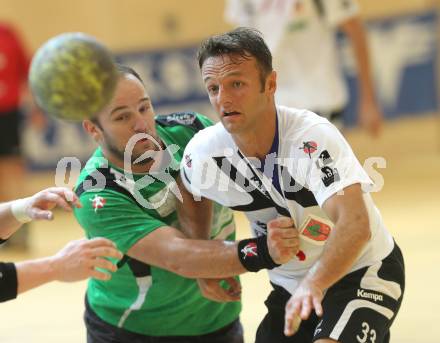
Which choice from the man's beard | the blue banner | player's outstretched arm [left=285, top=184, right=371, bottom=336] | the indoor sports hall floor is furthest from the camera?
the blue banner

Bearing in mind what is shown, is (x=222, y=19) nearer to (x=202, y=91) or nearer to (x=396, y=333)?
(x=202, y=91)

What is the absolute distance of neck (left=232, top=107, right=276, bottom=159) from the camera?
12.6ft

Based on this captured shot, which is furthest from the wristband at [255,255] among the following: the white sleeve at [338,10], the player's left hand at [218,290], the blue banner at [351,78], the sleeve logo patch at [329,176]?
→ the blue banner at [351,78]

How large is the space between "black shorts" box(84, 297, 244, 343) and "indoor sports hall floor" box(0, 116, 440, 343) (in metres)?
1.07

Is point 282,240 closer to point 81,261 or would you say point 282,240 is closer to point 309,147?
point 309,147

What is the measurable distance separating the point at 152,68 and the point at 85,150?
4.55 ft

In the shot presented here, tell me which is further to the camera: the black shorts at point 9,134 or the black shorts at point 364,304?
the black shorts at point 9,134

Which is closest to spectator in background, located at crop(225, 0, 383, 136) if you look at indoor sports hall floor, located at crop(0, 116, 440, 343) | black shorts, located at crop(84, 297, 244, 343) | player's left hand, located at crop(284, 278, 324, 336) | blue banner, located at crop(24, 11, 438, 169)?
indoor sports hall floor, located at crop(0, 116, 440, 343)

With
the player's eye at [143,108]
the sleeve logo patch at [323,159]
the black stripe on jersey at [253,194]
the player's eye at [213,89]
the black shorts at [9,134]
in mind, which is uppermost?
the player's eye at [213,89]

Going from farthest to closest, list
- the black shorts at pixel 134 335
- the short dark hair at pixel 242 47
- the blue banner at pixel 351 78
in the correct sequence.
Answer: the blue banner at pixel 351 78 → the black shorts at pixel 134 335 → the short dark hair at pixel 242 47

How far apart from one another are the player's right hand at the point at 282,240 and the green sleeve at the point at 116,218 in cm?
58

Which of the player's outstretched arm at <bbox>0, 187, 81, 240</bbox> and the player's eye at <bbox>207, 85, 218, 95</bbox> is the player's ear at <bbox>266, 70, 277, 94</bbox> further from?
the player's outstretched arm at <bbox>0, 187, 81, 240</bbox>

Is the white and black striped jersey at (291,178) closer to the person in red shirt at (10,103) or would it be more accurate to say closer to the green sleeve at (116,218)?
the green sleeve at (116,218)

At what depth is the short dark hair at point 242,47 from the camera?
3.75 meters
